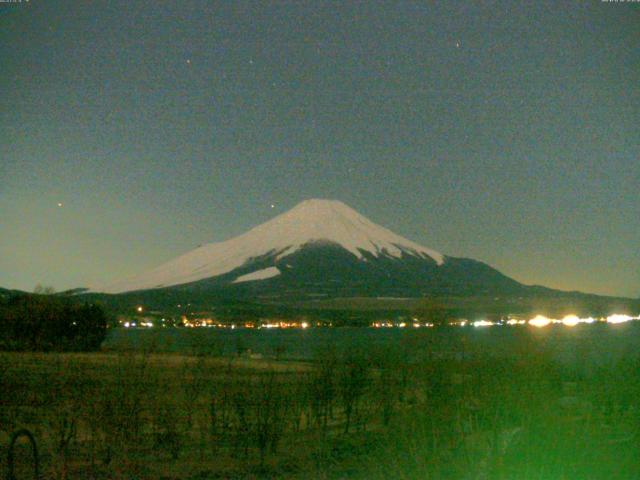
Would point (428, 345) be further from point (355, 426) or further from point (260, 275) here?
point (260, 275)

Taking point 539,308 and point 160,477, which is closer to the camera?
point 160,477

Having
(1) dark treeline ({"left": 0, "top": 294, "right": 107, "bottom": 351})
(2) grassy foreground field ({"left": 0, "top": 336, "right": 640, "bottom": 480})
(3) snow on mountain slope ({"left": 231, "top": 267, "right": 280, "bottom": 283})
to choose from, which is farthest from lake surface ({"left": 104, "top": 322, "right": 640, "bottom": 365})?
(3) snow on mountain slope ({"left": 231, "top": 267, "right": 280, "bottom": 283})

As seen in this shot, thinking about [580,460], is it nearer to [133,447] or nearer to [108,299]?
[133,447]

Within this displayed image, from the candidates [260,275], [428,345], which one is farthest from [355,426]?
[260,275]

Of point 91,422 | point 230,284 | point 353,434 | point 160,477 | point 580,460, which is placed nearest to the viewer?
point 580,460

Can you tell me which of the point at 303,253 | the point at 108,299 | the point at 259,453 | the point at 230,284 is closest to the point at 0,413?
the point at 259,453

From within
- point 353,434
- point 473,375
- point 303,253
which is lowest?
point 353,434

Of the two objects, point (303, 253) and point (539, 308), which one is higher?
point (303, 253)
